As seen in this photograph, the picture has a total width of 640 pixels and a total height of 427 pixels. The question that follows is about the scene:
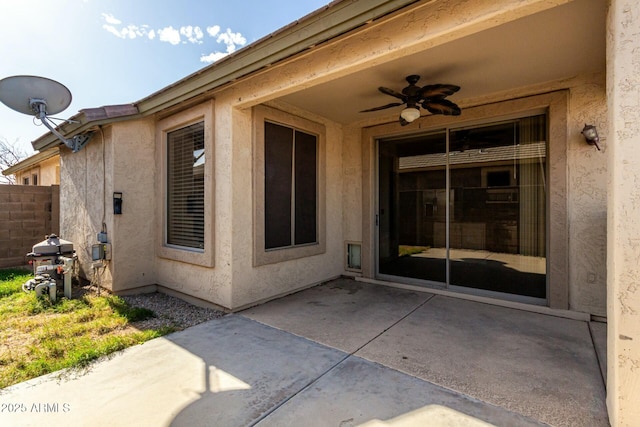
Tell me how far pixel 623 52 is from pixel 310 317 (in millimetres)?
3884

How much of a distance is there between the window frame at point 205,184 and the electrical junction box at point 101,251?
0.73 m

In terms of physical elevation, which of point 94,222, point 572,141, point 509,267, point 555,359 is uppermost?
point 572,141

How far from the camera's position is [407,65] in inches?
144

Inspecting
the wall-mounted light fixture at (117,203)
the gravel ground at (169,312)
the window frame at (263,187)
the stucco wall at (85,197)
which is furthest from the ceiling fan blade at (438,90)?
the stucco wall at (85,197)

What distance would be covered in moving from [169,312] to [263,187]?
2.30 meters

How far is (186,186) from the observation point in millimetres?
5051

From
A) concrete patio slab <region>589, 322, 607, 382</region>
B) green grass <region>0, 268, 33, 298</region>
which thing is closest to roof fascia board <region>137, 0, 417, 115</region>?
concrete patio slab <region>589, 322, 607, 382</region>

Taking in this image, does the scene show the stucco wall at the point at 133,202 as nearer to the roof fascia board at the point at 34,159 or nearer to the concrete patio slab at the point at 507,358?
the roof fascia board at the point at 34,159

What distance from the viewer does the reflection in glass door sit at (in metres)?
4.54

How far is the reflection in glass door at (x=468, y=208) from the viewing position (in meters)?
4.54

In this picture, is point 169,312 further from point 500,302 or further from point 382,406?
point 500,302

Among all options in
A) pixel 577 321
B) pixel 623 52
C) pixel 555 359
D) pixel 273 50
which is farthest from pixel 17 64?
pixel 577 321

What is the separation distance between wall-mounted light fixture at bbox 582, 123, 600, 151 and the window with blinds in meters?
5.34

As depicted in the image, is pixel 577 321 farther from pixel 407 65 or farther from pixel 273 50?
pixel 273 50
